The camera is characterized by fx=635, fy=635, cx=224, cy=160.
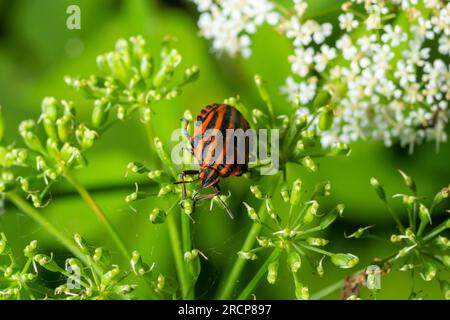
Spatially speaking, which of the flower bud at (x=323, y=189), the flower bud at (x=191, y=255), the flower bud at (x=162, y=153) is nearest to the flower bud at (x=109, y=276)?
the flower bud at (x=191, y=255)

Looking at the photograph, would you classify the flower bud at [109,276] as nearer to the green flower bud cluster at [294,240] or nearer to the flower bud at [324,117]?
the green flower bud cluster at [294,240]

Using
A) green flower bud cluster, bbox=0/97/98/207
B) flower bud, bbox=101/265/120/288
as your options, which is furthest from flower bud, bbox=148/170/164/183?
flower bud, bbox=101/265/120/288

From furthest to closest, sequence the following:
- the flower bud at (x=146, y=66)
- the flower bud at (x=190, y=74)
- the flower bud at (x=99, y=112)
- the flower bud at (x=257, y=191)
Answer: the flower bud at (x=190, y=74)
the flower bud at (x=146, y=66)
the flower bud at (x=99, y=112)
the flower bud at (x=257, y=191)

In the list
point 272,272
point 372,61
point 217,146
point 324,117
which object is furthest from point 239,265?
point 372,61

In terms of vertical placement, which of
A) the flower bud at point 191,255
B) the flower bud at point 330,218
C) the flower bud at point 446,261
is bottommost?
the flower bud at point 446,261

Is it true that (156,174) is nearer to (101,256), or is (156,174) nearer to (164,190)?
(164,190)

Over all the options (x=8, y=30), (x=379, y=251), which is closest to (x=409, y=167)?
(x=379, y=251)
